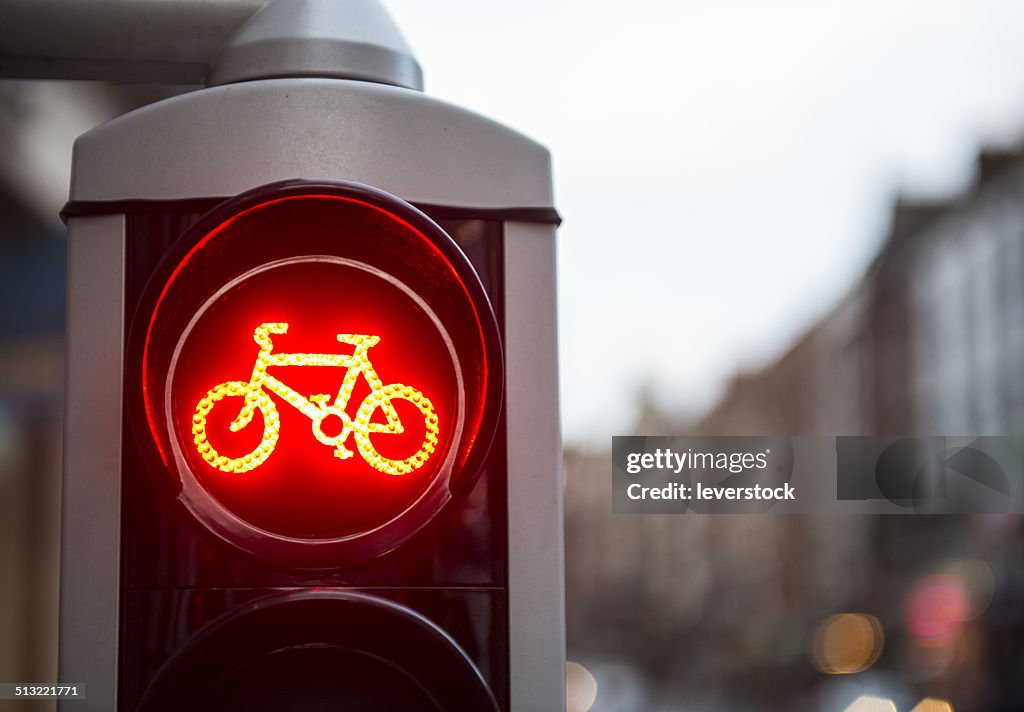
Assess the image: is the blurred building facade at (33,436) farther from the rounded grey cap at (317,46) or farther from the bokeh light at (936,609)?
the bokeh light at (936,609)

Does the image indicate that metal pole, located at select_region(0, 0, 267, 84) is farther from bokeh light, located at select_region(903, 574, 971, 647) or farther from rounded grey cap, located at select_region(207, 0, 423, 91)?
bokeh light, located at select_region(903, 574, 971, 647)

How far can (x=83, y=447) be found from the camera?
1.76m

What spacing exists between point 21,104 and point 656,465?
4348 millimetres

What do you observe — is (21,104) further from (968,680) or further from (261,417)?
(968,680)

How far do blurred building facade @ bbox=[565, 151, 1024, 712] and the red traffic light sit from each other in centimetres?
2007

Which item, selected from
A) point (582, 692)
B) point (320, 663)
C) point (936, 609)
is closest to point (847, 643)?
point (936, 609)

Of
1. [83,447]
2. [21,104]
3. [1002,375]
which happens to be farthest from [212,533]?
[1002,375]

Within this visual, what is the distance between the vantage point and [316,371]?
5.19ft

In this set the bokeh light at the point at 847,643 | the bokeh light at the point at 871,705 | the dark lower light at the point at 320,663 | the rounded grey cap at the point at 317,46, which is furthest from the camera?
the bokeh light at the point at 847,643

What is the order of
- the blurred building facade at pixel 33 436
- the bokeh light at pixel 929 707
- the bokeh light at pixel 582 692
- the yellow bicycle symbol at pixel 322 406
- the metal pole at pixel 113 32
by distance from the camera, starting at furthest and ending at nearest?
the bokeh light at pixel 582 692 < the bokeh light at pixel 929 707 < the blurred building facade at pixel 33 436 < the metal pole at pixel 113 32 < the yellow bicycle symbol at pixel 322 406

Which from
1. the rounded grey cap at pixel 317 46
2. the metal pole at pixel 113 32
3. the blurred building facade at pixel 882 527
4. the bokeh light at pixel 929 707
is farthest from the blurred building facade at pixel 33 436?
the bokeh light at pixel 929 707

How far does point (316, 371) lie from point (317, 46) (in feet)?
2.14

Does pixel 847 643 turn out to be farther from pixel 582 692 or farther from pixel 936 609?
pixel 582 692

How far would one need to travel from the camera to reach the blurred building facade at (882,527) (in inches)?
1211
